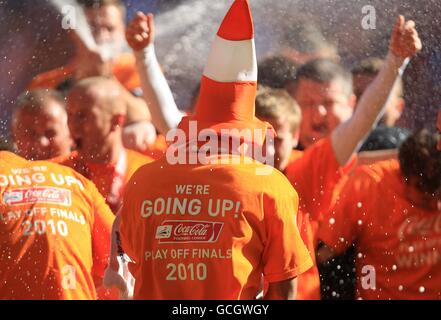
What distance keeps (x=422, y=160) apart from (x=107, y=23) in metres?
0.87

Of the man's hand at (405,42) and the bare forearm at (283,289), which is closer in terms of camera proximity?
the bare forearm at (283,289)

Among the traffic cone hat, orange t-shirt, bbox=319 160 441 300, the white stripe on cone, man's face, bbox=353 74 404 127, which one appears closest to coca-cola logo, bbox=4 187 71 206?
the traffic cone hat

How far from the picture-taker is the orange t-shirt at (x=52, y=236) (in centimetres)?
259

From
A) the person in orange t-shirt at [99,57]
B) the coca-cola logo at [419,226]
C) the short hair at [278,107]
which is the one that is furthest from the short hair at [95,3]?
the coca-cola logo at [419,226]

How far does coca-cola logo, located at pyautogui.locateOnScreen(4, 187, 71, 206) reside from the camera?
262 cm

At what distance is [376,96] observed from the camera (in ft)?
8.55

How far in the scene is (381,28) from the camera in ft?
8.79

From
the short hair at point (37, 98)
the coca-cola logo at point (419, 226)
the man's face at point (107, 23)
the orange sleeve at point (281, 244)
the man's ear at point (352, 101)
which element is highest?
the man's face at point (107, 23)

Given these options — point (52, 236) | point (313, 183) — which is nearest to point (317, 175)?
point (313, 183)

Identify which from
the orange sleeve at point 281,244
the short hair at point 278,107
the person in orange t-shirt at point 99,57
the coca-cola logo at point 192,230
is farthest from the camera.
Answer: the person in orange t-shirt at point 99,57

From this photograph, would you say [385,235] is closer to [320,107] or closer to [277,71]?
[320,107]

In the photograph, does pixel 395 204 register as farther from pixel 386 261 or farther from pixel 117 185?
pixel 117 185

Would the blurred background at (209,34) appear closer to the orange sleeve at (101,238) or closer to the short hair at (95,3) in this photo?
the short hair at (95,3)

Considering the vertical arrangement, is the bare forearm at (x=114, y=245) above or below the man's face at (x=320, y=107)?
below
